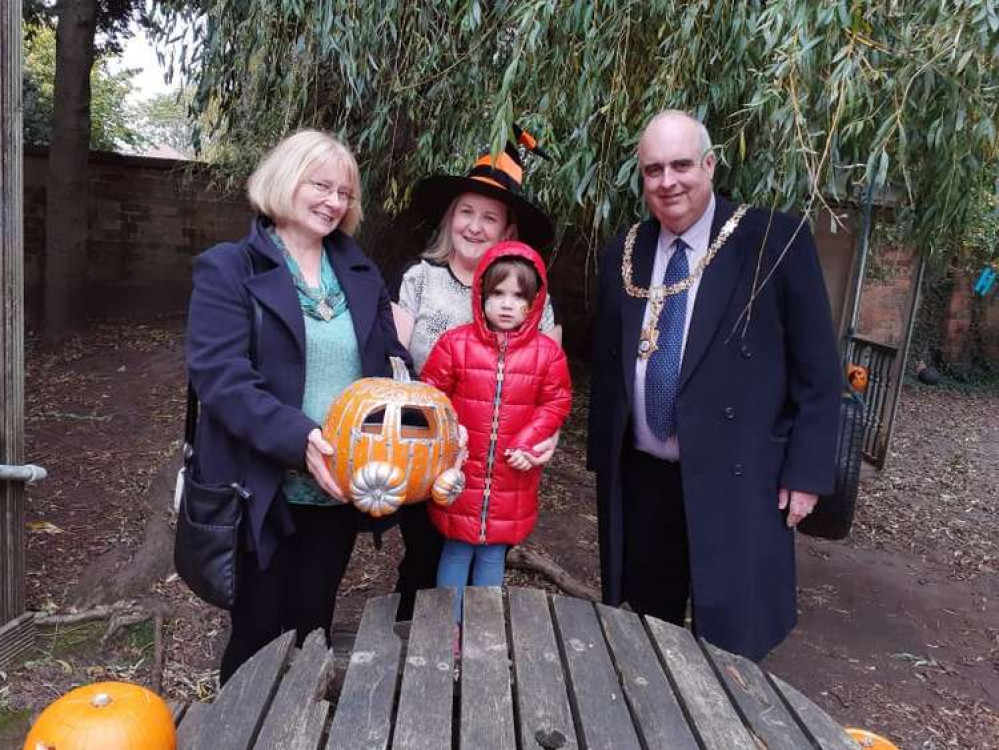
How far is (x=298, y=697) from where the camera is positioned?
1575 mm

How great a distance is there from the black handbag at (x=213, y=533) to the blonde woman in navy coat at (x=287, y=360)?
3 cm

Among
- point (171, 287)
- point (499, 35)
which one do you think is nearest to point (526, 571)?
point (499, 35)

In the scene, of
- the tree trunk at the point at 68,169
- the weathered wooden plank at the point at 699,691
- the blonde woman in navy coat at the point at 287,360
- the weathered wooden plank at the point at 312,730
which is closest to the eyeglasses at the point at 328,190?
the blonde woman in navy coat at the point at 287,360

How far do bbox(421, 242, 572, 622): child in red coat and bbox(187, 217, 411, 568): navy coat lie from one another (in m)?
0.36

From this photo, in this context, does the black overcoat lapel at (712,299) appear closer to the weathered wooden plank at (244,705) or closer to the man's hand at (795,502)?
the man's hand at (795,502)

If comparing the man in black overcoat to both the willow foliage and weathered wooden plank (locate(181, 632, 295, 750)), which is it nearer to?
the willow foliage

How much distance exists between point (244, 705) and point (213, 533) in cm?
57

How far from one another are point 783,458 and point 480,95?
2.04 meters

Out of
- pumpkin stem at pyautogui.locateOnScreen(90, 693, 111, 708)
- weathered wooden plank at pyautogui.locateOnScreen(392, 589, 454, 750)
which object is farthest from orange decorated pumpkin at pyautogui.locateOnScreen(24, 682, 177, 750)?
weathered wooden plank at pyautogui.locateOnScreen(392, 589, 454, 750)

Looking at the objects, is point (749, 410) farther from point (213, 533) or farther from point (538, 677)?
point (213, 533)

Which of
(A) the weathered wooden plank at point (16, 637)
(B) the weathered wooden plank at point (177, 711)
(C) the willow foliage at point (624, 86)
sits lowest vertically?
(A) the weathered wooden plank at point (16, 637)

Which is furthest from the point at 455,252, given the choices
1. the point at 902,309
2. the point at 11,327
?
the point at 902,309

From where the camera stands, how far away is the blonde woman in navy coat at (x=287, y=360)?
1.95m

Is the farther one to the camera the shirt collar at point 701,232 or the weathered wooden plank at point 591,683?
the shirt collar at point 701,232
